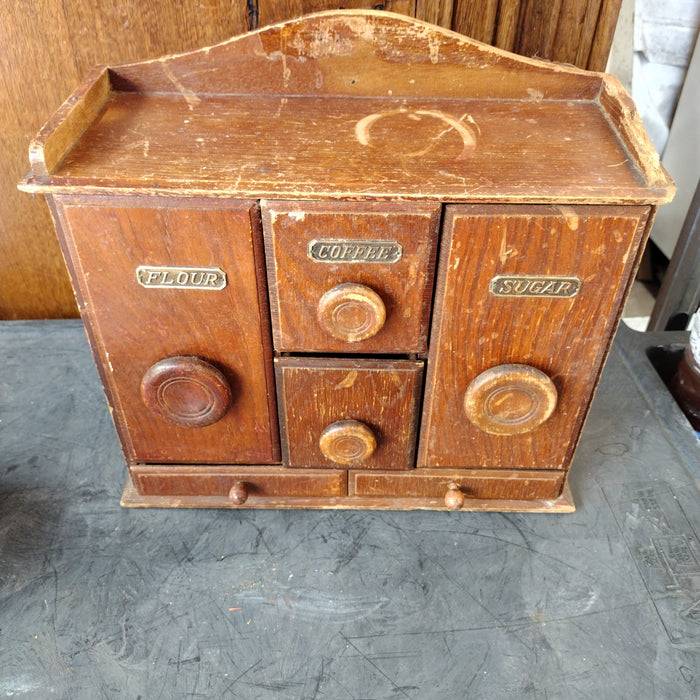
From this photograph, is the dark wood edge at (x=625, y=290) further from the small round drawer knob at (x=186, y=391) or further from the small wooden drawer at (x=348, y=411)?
the small round drawer knob at (x=186, y=391)

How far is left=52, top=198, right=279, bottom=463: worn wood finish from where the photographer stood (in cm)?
81

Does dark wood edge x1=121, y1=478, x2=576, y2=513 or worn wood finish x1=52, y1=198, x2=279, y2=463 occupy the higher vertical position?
worn wood finish x1=52, y1=198, x2=279, y2=463

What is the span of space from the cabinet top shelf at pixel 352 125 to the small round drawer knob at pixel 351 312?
12cm

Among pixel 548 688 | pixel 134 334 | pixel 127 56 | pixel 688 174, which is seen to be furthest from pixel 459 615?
pixel 688 174

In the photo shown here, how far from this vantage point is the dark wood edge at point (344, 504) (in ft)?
3.56

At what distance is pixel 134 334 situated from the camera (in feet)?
2.99

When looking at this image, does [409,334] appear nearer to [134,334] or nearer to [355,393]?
[355,393]

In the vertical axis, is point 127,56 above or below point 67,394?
above

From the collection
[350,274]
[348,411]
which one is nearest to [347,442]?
[348,411]

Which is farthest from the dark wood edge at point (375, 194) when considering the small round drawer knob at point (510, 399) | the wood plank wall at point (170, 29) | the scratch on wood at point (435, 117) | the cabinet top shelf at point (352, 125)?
the wood plank wall at point (170, 29)

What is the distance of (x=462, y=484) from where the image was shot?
42.3 inches

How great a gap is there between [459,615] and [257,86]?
825mm

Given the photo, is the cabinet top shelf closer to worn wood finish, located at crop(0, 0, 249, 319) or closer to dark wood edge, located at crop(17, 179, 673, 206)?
dark wood edge, located at crop(17, 179, 673, 206)

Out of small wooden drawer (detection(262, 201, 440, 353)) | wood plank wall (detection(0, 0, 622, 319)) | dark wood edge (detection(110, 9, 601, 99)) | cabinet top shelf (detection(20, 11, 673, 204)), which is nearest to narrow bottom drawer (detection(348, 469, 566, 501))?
small wooden drawer (detection(262, 201, 440, 353))
